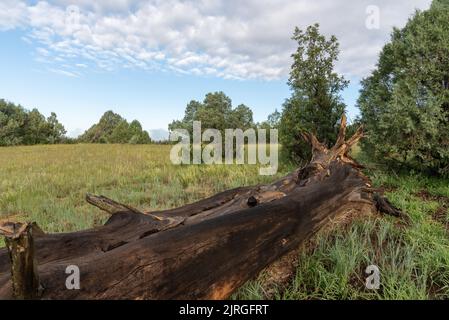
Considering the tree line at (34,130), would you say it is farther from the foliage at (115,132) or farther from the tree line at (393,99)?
the tree line at (393,99)

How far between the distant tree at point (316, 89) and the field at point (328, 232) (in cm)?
175

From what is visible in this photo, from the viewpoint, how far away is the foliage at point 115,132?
7544cm

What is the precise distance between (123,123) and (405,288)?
8272cm

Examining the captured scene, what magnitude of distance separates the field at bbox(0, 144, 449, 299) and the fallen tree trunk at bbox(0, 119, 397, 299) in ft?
1.25

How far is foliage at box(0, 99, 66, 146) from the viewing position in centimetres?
6359

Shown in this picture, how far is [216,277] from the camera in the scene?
3.13 meters

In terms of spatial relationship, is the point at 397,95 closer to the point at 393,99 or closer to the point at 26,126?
the point at 393,99

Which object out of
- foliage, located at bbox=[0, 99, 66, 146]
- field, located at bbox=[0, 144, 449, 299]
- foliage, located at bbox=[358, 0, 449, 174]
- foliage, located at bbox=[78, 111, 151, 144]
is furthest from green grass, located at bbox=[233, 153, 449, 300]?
foliage, located at bbox=[0, 99, 66, 146]

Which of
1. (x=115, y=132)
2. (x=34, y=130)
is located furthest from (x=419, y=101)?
(x=115, y=132)

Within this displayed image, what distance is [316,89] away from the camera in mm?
12188

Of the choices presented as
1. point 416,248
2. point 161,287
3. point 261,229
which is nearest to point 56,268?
point 161,287

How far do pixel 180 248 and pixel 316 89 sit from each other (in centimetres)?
1023
